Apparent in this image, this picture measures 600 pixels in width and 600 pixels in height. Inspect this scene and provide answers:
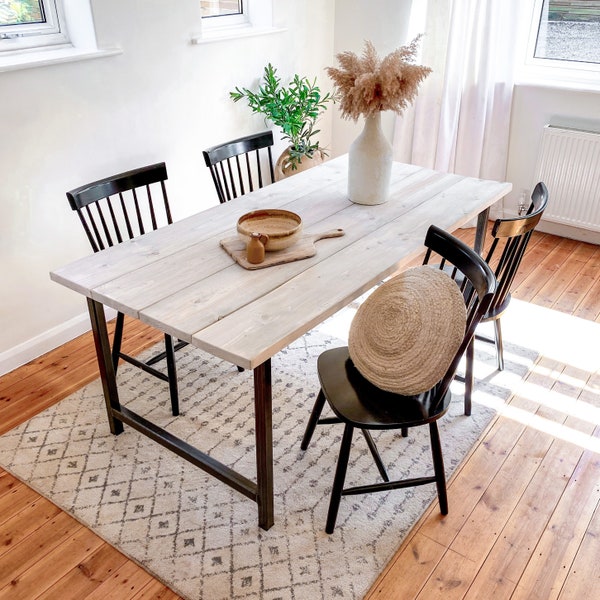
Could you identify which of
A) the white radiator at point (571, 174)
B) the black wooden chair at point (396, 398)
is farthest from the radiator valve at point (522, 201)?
the black wooden chair at point (396, 398)

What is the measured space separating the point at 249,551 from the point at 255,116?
255 cm

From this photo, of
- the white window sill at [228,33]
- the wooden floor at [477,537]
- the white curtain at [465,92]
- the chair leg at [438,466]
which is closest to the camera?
the wooden floor at [477,537]

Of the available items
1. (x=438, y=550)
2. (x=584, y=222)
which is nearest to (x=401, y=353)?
(x=438, y=550)

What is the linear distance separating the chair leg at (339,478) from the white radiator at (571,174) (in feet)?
8.66

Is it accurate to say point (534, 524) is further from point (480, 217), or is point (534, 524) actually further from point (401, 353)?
point (480, 217)

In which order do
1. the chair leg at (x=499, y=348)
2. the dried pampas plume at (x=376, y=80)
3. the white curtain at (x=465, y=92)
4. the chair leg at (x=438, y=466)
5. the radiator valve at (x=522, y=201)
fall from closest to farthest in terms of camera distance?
the chair leg at (x=438, y=466) < the dried pampas plume at (x=376, y=80) < the chair leg at (x=499, y=348) < the white curtain at (x=465, y=92) < the radiator valve at (x=522, y=201)

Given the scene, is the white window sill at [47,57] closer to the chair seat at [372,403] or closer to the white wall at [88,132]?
the white wall at [88,132]

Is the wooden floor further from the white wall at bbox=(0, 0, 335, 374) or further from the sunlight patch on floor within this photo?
the white wall at bbox=(0, 0, 335, 374)

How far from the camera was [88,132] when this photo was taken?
282 cm

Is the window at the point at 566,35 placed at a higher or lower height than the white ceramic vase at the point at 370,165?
higher

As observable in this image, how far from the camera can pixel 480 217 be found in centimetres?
276

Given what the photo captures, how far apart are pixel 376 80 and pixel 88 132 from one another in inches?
53.3

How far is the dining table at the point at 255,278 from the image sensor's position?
174cm

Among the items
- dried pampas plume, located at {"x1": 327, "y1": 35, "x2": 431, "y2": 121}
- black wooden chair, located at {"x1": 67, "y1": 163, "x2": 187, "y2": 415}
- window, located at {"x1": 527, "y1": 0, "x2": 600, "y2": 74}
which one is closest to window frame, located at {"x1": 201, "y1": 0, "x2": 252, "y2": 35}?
black wooden chair, located at {"x1": 67, "y1": 163, "x2": 187, "y2": 415}
